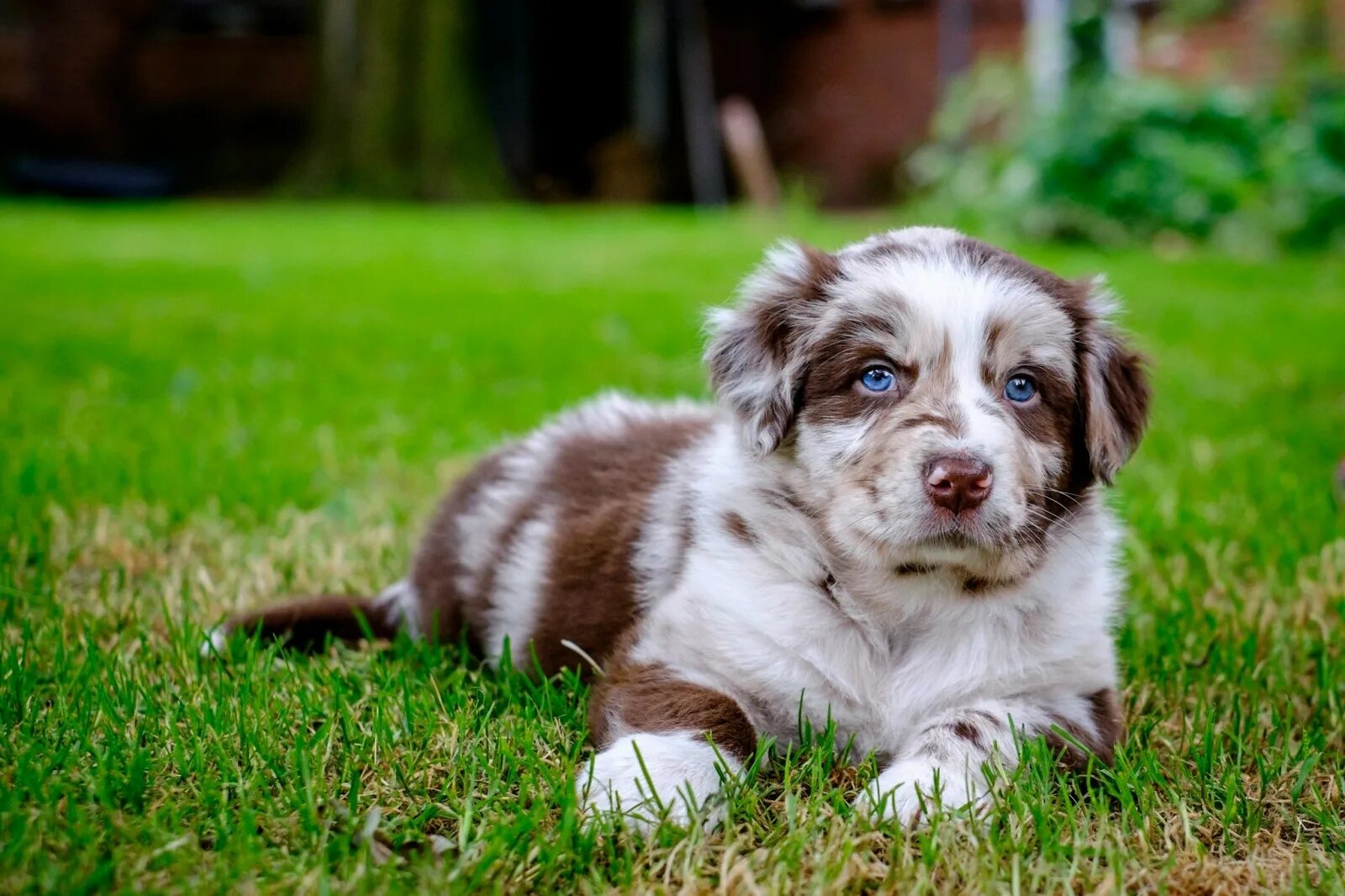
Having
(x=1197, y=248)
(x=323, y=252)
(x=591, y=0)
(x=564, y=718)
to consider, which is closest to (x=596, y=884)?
(x=564, y=718)

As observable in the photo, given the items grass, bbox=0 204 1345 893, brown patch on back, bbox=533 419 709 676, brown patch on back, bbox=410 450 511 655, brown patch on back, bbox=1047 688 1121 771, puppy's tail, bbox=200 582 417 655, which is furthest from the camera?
brown patch on back, bbox=410 450 511 655

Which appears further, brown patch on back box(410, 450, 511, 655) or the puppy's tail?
brown patch on back box(410, 450, 511, 655)

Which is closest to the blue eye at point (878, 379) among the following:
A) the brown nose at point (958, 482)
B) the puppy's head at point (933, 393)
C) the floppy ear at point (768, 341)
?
the puppy's head at point (933, 393)

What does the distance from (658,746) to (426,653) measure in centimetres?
98

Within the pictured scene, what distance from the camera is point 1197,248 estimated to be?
14.2 m

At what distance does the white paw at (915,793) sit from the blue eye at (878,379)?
816mm

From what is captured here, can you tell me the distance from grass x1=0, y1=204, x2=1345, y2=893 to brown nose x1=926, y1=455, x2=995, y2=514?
546 mm

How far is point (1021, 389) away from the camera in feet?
9.87

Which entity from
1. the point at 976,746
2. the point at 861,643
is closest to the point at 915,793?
the point at 976,746

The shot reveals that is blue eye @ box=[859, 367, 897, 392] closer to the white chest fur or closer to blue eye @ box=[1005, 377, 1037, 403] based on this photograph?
blue eye @ box=[1005, 377, 1037, 403]

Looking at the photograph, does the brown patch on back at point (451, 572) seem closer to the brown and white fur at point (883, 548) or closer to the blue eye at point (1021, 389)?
the brown and white fur at point (883, 548)

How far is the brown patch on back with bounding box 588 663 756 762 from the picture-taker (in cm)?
276

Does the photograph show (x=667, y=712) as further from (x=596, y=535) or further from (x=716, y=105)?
(x=716, y=105)

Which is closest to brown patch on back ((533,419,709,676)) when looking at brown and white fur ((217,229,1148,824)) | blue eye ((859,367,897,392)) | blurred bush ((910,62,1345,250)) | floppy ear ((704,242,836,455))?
brown and white fur ((217,229,1148,824))
